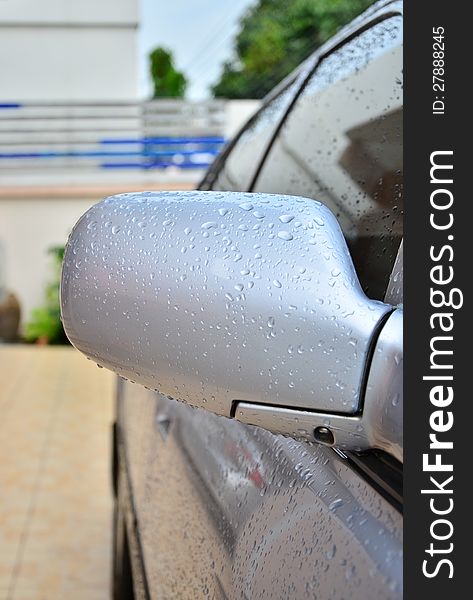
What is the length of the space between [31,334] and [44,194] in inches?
68.9

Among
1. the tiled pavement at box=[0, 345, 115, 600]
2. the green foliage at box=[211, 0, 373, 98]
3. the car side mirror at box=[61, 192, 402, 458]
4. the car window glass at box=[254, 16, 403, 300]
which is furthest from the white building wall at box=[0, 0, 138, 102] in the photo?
the car side mirror at box=[61, 192, 402, 458]

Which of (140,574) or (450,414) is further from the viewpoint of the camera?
(140,574)

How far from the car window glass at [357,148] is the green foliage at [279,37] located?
839 inches

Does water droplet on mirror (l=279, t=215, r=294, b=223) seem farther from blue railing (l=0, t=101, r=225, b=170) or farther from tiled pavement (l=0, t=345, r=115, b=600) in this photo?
blue railing (l=0, t=101, r=225, b=170)

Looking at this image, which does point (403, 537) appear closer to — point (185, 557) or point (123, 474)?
point (185, 557)

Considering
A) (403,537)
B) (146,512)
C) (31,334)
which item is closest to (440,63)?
(403,537)

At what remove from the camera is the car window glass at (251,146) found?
1479 mm

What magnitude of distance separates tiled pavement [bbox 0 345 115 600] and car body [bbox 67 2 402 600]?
1.50 m

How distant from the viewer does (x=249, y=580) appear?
0.81m

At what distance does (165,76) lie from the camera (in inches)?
937

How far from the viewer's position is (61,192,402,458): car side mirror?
2.08ft

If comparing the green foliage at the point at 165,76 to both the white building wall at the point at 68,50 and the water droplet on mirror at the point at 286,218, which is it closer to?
the white building wall at the point at 68,50

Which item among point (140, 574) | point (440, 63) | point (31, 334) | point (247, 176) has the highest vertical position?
point (440, 63)

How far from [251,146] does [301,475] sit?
908 millimetres
